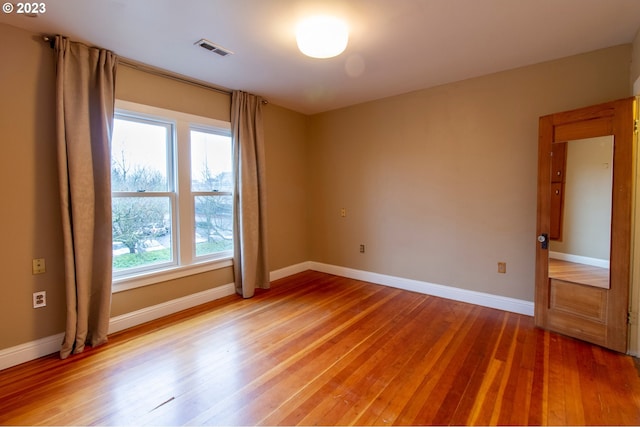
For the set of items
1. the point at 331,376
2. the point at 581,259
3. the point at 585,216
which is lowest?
the point at 331,376

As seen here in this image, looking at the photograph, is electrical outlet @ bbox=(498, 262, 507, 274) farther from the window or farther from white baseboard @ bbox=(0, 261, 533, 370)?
the window

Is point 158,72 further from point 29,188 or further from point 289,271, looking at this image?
point 289,271

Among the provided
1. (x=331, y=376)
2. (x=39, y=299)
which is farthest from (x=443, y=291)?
(x=39, y=299)

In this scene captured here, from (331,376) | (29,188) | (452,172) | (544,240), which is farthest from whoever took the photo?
(452,172)

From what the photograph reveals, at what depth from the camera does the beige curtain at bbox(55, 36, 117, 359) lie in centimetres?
238

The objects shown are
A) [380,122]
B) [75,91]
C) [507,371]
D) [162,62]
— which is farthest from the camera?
[380,122]

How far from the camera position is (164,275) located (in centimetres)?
318

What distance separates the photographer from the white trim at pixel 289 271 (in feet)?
14.5

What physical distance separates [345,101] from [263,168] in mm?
1507

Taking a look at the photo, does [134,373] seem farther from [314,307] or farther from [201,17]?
[201,17]

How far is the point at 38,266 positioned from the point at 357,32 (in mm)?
3196

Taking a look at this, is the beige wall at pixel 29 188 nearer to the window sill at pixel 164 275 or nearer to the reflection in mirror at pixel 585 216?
the window sill at pixel 164 275

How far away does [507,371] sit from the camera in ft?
7.04

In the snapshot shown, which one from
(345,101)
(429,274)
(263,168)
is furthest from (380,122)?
(429,274)
